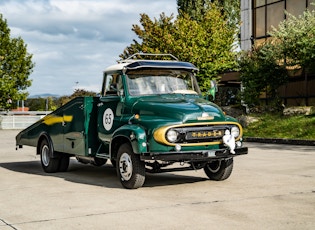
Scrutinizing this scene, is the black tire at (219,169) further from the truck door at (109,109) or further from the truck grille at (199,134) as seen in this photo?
the truck door at (109,109)

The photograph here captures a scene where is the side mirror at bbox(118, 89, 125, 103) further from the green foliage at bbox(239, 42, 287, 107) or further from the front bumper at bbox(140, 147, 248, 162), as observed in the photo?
the green foliage at bbox(239, 42, 287, 107)

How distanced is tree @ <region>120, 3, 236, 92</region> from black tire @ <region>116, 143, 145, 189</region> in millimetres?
24122

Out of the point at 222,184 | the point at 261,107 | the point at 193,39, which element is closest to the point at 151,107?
the point at 222,184

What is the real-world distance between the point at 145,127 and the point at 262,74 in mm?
21636

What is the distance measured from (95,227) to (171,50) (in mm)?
28865

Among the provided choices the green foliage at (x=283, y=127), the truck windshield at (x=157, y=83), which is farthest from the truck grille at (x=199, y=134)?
the green foliage at (x=283, y=127)

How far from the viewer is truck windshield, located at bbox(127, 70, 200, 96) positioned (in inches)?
420

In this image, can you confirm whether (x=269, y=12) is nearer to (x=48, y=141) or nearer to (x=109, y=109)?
(x=48, y=141)

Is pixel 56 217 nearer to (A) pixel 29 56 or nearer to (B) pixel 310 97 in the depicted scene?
(B) pixel 310 97

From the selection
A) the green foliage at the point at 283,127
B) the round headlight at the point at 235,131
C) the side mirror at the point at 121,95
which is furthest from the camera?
the green foliage at the point at 283,127

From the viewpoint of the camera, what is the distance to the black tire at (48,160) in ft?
41.4

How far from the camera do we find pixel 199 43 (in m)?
34.6

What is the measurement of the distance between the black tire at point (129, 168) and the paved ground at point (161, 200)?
0.16 m

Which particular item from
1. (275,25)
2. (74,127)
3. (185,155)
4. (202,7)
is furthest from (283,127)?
(202,7)
